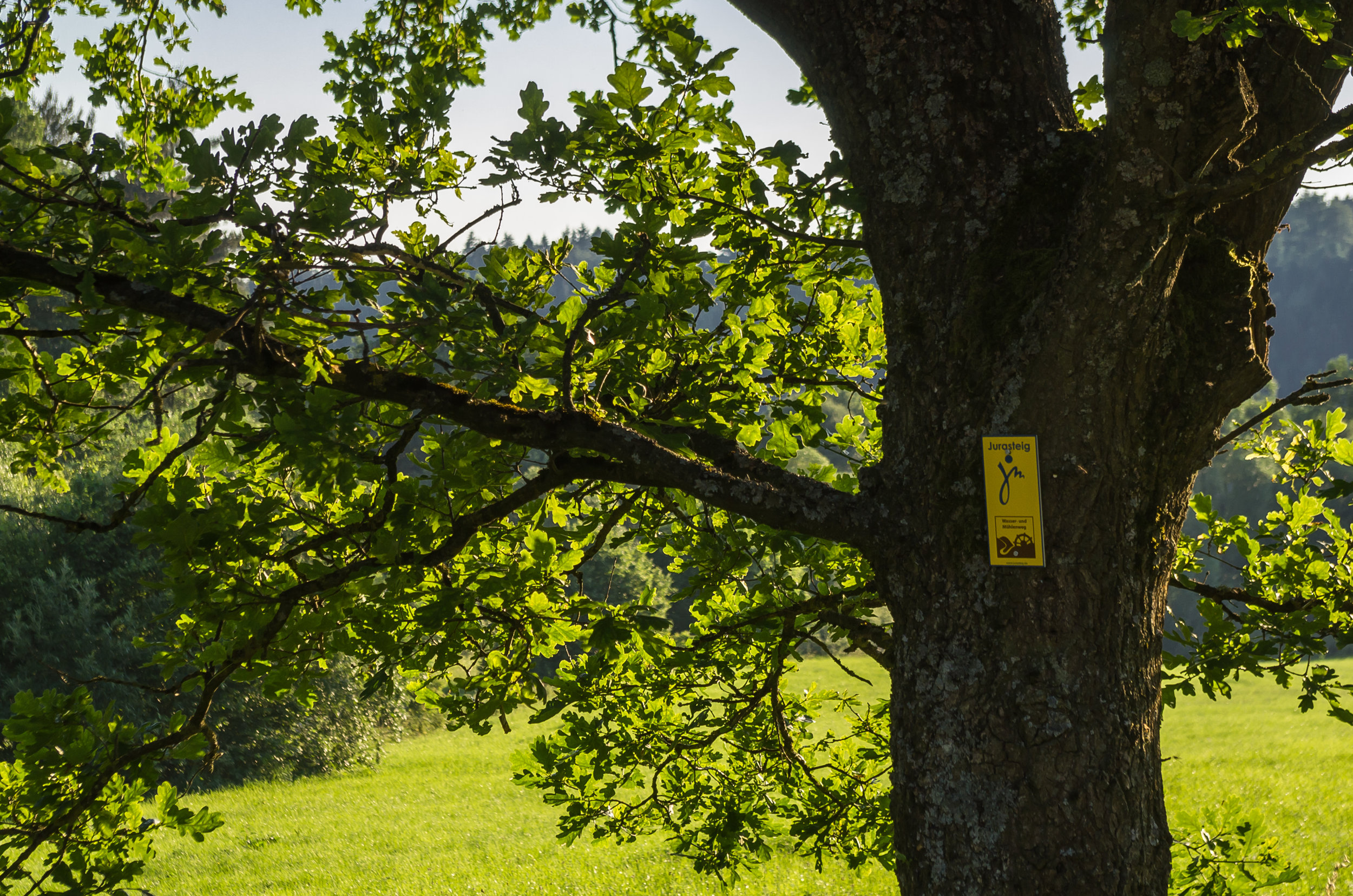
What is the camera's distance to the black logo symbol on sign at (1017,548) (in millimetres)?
1893

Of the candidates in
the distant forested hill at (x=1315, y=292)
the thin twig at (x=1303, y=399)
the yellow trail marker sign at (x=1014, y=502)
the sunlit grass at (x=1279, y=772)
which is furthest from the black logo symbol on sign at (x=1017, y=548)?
the distant forested hill at (x=1315, y=292)

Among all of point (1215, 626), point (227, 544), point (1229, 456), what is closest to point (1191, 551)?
point (1215, 626)

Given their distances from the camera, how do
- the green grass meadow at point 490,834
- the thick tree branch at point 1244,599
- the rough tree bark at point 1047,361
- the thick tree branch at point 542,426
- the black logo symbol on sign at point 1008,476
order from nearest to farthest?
1. the rough tree bark at point 1047,361
2. the black logo symbol on sign at point 1008,476
3. the thick tree branch at point 542,426
4. the thick tree branch at point 1244,599
5. the green grass meadow at point 490,834

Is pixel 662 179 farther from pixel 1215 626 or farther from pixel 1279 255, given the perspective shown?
pixel 1279 255

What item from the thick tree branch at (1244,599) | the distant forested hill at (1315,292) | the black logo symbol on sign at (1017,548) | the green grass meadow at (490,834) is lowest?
the green grass meadow at (490,834)

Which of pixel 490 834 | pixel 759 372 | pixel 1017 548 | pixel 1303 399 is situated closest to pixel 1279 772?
pixel 490 834

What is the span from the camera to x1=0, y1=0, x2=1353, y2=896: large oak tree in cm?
184

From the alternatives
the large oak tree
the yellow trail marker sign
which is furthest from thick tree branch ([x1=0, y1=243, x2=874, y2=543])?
the yellow trail marker sign

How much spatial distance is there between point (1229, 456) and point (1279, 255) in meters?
66.0

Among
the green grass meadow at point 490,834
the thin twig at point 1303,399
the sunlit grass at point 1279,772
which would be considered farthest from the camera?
the sunlit grass at point 1279,772

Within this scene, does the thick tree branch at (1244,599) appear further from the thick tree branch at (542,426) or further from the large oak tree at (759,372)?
the thick tree branch at (542,426)

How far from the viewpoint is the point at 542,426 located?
236cm

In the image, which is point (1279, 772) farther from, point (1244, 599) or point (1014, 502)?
point (1014, 502)

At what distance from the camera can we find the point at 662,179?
2.60 metres
